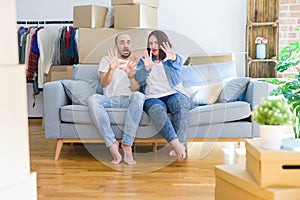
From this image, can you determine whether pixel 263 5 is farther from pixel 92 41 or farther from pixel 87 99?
pixel 87 99

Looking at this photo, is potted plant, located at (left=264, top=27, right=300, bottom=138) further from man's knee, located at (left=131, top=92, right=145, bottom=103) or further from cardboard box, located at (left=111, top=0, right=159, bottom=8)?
cardboard box, located at (left=111, top=0, right=159, bottom=8)

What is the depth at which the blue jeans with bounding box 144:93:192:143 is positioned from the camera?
2660mm

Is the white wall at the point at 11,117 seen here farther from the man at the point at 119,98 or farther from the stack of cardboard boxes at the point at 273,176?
the man at the point at 119,98

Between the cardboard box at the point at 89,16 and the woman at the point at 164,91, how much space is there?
2.41ft

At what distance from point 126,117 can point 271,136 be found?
4.55 feet

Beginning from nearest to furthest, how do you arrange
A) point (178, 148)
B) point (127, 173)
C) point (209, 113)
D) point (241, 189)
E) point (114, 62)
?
point (241, 189)
point (127, 173)
point (178, 148)
point (209, 113)
point (114, 62)

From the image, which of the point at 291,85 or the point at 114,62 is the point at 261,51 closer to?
the point at 291,85

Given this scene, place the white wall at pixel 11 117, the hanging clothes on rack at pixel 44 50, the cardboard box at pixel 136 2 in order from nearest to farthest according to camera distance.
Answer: the white wall at pixel 11 117, the cardboard box at pixel 136 2, the hanging clothes on rack at pixel 44 50

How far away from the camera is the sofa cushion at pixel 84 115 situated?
275cm

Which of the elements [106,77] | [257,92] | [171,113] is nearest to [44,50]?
[106,77]

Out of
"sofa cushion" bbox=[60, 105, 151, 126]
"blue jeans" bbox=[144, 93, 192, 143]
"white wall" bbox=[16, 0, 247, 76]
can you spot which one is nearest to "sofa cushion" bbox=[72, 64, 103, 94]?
"sofa cushion" bbox=[60, 105, 151, 126]

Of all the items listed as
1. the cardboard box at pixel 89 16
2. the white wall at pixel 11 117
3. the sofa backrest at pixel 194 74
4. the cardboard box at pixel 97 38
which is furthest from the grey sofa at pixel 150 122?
the white wall at pixel 11 117

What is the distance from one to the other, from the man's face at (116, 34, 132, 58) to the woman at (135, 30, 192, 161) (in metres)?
0.17

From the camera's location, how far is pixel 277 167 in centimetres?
145
